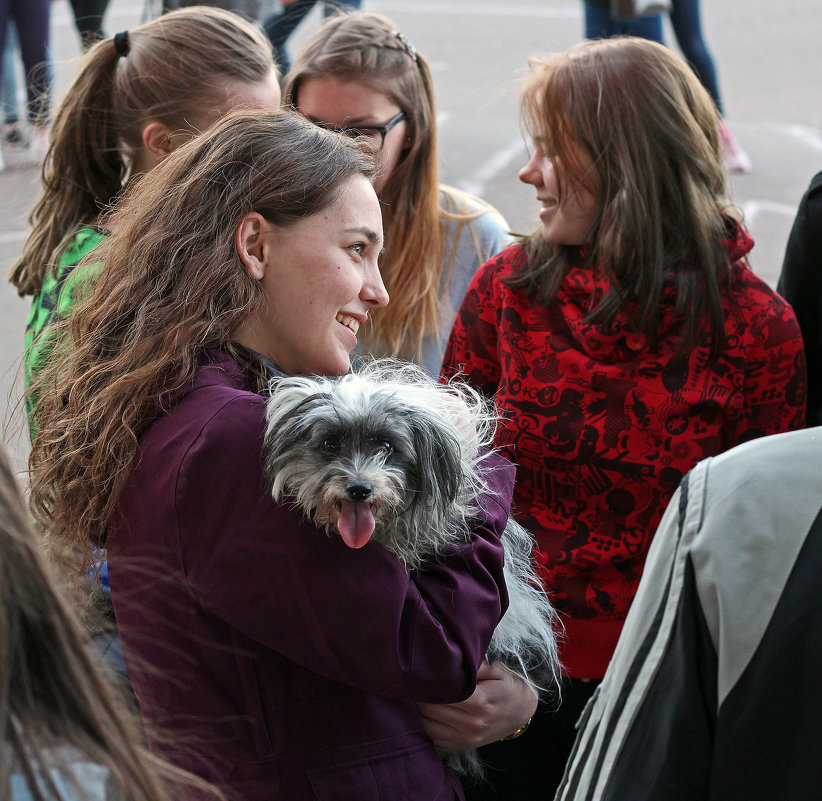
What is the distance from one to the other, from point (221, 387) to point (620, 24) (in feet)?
17.9

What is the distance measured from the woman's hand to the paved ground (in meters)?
1.56

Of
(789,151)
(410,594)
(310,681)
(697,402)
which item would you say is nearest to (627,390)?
(697,402)

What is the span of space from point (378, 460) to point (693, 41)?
20.6 ft

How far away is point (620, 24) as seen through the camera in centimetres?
615

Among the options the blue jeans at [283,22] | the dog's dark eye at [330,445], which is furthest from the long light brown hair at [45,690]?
the blue jeans at [283,22]

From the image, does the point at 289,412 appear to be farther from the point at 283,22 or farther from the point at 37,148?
the point at 37,148

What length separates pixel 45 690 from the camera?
37.8 inches

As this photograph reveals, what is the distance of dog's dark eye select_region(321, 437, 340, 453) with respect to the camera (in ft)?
5.34

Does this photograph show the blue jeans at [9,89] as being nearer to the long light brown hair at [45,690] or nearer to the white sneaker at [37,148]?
the white sneaker at [37,148]

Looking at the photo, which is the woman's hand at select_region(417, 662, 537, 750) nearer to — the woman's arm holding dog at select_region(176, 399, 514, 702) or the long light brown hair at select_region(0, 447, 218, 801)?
the woman's arm holding dog at select_region(176, 399, 514, 702)

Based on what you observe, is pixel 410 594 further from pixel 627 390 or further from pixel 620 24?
pixel 620 24

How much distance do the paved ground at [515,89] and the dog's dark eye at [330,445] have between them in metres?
1.56

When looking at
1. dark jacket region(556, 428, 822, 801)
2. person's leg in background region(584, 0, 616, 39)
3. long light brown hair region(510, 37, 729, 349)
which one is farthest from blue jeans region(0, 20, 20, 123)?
dark jacket region(556, 428, 822, 801)

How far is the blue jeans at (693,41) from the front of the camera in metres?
6.82
